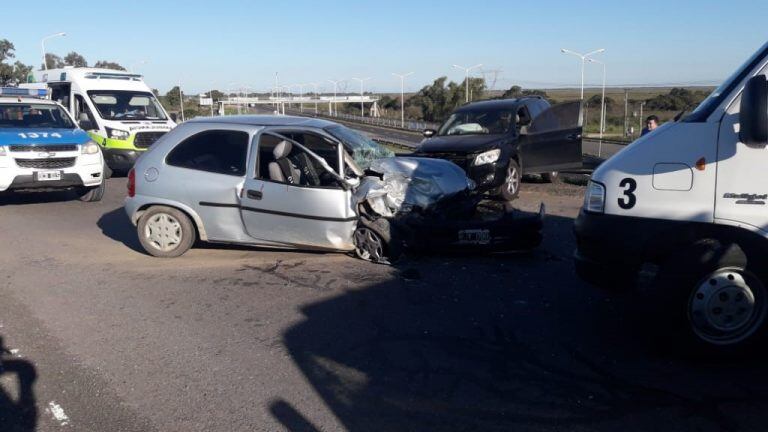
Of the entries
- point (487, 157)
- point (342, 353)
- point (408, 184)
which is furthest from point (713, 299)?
point (487, 157)

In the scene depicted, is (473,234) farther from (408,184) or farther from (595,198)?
(595,198)

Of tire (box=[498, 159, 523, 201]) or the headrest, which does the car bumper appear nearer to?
tire (box=[498, 159, 523, 201])

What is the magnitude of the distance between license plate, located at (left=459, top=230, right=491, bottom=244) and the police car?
773cm

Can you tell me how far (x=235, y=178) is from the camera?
25.0 feet

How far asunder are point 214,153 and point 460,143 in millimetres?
5235

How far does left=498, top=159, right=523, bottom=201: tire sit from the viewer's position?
A: 38.9 ft

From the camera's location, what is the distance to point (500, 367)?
15.3ft

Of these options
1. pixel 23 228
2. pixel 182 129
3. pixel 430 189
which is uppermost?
pixel 182 129

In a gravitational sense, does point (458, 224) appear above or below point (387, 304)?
above

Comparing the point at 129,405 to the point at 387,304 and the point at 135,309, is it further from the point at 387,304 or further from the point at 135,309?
the point at 387,304

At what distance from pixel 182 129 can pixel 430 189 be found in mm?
3047

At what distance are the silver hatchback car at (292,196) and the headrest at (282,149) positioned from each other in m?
0.01

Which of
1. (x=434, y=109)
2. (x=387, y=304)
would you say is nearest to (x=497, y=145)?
(x=387, y=304)

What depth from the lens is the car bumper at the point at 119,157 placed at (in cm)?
1580
